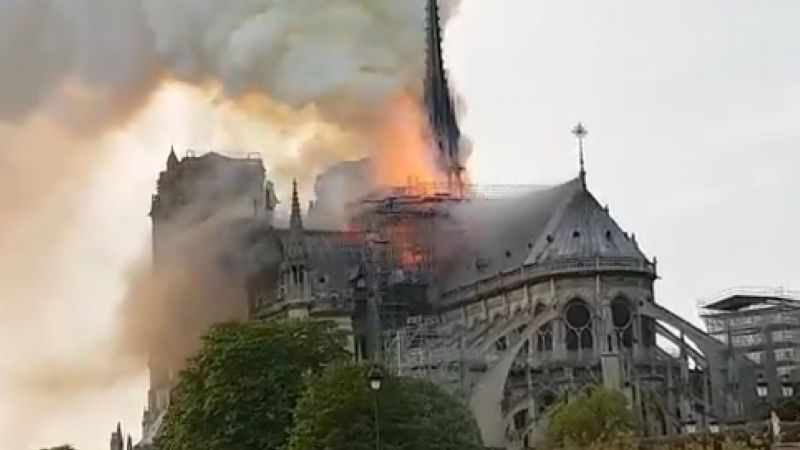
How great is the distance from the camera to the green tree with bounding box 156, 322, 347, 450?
81.3 m

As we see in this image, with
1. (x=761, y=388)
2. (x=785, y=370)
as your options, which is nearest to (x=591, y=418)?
(x=761, y=388)

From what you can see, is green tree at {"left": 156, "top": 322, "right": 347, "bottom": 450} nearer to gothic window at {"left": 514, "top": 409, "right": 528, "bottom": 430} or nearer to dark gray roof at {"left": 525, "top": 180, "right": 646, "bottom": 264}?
gothic window at {"left": 514, "top": 409, "right": 528, "bottom": 430}

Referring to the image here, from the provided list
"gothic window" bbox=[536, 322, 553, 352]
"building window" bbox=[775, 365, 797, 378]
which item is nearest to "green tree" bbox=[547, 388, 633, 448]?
"gothic window" bbox=[536, 322, 553, 352]

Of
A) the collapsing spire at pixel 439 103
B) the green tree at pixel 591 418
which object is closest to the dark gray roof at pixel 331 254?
the collapsing spire at pixel 439 103

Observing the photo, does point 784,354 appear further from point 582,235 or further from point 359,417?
point 359,417

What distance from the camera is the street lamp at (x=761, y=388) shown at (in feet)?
389

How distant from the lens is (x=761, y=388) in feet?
396

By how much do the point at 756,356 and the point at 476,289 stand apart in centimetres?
2236

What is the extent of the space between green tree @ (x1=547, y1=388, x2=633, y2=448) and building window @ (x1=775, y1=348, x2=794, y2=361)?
78.3 feet

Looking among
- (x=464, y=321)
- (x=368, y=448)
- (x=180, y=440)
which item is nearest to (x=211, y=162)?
(x=464, y=321)

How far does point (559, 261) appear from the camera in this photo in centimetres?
12631

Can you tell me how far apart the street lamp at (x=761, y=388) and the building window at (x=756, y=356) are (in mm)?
2416

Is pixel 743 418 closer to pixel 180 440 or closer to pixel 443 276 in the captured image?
pixel 443 276

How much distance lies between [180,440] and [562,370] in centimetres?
4341
